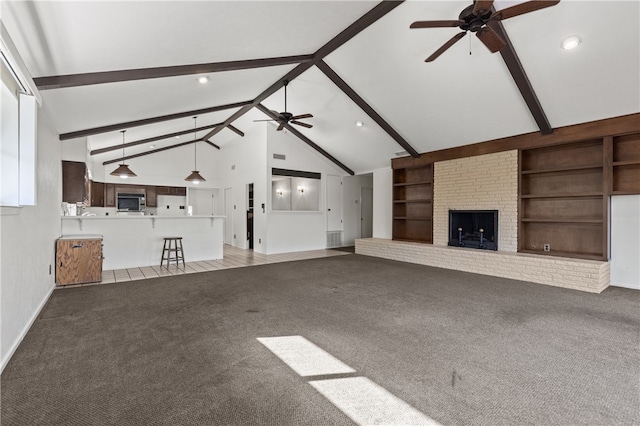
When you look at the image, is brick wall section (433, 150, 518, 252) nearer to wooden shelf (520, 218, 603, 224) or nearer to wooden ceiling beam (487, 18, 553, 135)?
wooden shelf (520, 218, 603, 224)

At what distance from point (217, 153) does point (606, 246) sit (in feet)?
35.2

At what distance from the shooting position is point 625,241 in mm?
4621

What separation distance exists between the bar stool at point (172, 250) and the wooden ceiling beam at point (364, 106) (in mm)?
4499

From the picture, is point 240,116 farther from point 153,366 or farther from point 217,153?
point 153,366

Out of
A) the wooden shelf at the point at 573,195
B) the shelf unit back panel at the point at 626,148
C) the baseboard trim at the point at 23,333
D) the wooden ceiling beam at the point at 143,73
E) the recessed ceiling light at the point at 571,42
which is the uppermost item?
the recessed ceiling light at the point at 571,42

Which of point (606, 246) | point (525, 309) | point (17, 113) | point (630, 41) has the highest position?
point (630, 41)

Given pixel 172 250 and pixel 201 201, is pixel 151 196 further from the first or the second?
pixel 172 250

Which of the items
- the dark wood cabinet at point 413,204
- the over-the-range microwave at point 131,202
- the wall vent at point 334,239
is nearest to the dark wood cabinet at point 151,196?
the over-the-range microwave at point 131,202

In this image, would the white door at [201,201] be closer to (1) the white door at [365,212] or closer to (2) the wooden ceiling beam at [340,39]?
(2) the wooden ceiling beam at [340,39]

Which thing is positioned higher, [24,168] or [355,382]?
[24,168]

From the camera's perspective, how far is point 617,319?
319 centimetres

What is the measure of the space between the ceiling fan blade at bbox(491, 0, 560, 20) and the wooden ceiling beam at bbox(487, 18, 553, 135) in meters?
0.64

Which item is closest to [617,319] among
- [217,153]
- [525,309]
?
[525,309]

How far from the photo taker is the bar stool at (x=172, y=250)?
6.11m
